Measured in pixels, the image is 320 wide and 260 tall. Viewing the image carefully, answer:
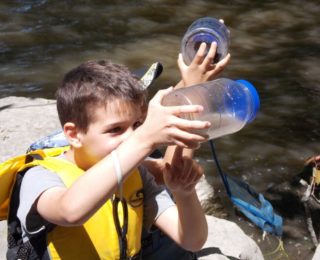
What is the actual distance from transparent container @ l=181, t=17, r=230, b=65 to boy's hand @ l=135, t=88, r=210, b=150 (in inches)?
37.4

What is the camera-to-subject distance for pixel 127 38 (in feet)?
24.7

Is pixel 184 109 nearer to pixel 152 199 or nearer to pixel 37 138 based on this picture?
pixel 152 199

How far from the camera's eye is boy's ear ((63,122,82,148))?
6.89 ft

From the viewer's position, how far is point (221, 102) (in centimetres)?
203

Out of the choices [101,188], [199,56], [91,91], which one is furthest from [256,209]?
[101,188]

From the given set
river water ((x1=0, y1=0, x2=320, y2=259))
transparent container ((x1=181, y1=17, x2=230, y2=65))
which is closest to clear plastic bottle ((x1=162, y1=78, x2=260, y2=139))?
transparent container ((x1=181, y1=17, x2=230, y2=65))

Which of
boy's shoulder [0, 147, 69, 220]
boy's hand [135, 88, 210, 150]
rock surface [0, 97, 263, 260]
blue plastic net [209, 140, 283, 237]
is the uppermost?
boy's hand [135, 88, 210, 150]

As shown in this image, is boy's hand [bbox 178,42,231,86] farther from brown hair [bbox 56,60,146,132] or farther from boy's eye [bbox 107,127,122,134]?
boy's eye [bbox 107,127,122,134]

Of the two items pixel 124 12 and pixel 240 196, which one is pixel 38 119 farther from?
pixel 124 12

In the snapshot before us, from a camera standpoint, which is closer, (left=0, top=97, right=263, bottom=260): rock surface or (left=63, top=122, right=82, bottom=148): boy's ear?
(left=63, top=122, right=82, bottom=148): boy's ear

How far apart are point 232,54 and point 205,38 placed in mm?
4678

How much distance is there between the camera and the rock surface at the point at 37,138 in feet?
11.0

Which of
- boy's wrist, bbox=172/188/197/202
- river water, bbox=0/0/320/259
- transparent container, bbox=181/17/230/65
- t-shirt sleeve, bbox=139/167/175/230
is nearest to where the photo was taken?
boy's wrist, bbox=172/188/197/202

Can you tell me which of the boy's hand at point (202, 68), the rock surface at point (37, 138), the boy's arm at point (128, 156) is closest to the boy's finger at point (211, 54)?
the boy's hand at point (202, 68)
